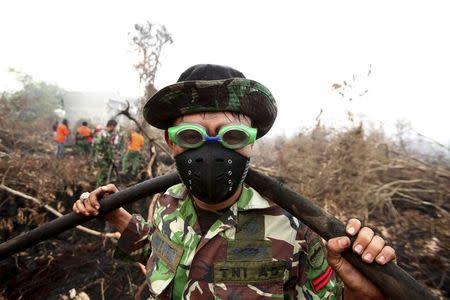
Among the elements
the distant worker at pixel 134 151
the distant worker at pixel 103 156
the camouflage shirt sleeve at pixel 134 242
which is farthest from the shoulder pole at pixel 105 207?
the distant worker at pixel 134 151

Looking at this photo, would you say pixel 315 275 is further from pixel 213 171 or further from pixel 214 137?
pixel 214 137

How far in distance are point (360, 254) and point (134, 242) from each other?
123 centimetres

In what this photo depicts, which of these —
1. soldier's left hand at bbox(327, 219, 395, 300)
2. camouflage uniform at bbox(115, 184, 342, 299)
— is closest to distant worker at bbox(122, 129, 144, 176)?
camouflage uniform at bbox(115, 184, 342, 299)

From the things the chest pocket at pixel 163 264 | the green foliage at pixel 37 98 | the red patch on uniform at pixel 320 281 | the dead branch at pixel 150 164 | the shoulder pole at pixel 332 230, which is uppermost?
the shoulder pole at pixel 332 230

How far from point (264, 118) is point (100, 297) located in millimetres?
3215

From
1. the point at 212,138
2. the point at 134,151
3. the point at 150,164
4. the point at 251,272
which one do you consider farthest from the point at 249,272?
the point at 134,151

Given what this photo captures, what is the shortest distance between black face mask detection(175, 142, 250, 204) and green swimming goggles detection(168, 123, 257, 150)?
3 cm

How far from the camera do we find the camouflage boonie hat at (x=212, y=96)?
123 centimetres

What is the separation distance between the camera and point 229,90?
1240 millimetres

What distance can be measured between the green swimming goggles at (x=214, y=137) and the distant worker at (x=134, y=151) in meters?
6.53

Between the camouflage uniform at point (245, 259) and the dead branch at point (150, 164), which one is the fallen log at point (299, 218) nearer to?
the camouflage uniform at point (245, 259)

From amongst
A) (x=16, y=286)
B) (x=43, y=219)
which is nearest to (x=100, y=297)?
(x=16, y=286)

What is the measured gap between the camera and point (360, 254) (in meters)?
0.89

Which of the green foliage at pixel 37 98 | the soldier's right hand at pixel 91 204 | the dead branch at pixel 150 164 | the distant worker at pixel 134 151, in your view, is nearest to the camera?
the soldier's right hand at pixel 91 204
